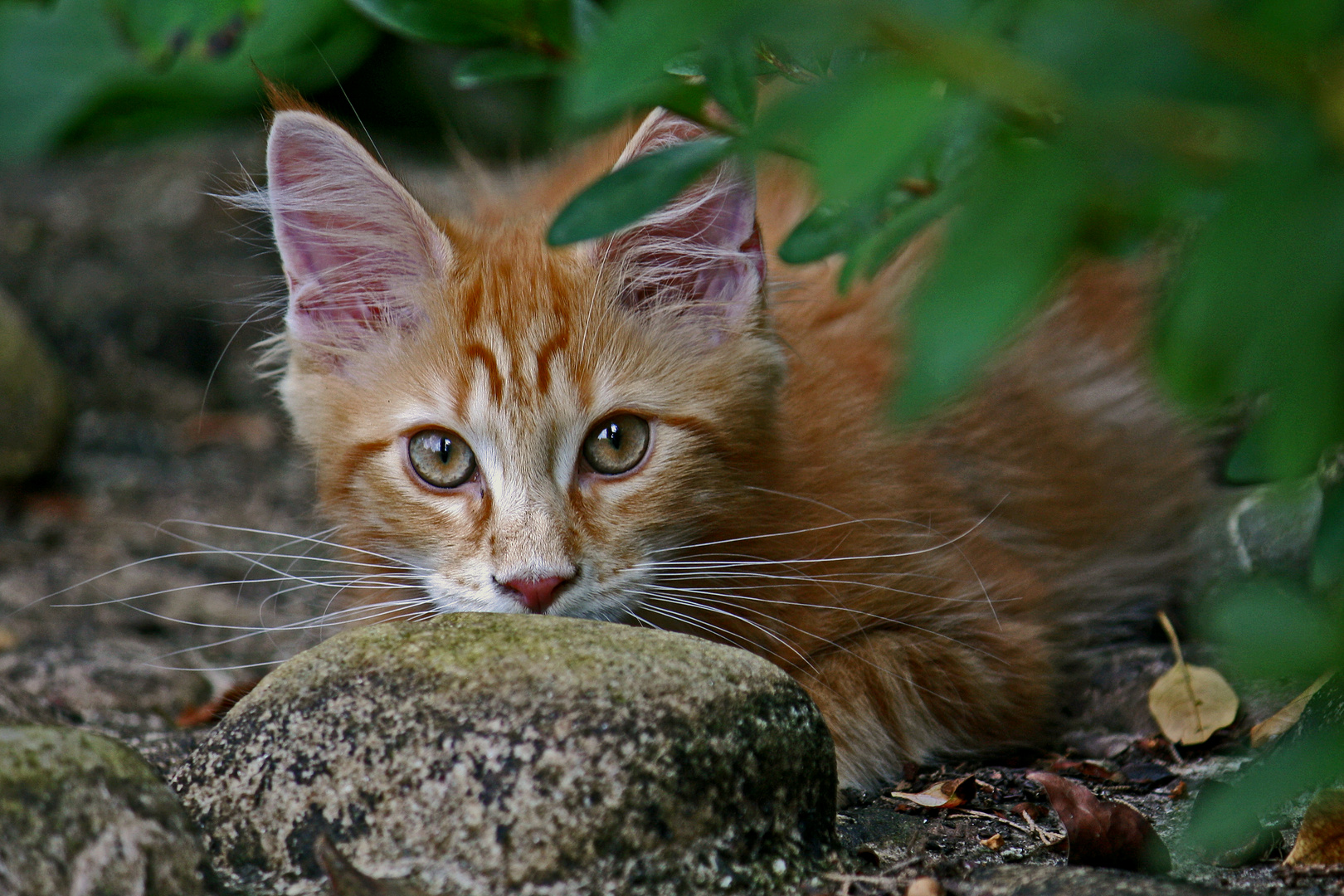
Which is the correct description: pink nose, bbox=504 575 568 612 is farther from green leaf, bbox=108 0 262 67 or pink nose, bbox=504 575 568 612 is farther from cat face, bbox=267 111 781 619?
green leaf, bbox=108 0 262 67

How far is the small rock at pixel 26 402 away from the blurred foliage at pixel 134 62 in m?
0.97

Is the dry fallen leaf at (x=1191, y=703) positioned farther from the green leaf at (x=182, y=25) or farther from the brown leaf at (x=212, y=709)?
the green leaf at (x=182, y=25)

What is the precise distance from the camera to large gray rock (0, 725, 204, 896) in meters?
1.28

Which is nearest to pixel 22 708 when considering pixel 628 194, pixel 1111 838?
pixel 628 194

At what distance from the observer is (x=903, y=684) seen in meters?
2.14

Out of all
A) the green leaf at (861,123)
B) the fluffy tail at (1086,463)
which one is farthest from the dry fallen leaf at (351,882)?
the fluffy tail at (1086,463)

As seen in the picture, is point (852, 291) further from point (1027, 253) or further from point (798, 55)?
point (1027, 253)

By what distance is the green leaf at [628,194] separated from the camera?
1094 millimetres

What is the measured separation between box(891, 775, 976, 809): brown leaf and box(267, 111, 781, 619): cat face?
53cm

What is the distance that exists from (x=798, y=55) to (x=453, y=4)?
557mm

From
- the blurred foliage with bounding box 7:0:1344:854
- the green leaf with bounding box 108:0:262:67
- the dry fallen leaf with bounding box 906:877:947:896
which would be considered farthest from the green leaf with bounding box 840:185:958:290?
the green leaf with bounding box 108:0:262:67

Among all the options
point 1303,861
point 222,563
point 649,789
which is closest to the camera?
point 649,789

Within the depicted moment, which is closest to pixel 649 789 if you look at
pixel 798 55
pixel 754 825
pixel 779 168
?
pixel 754 825

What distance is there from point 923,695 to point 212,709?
4.36 ft
